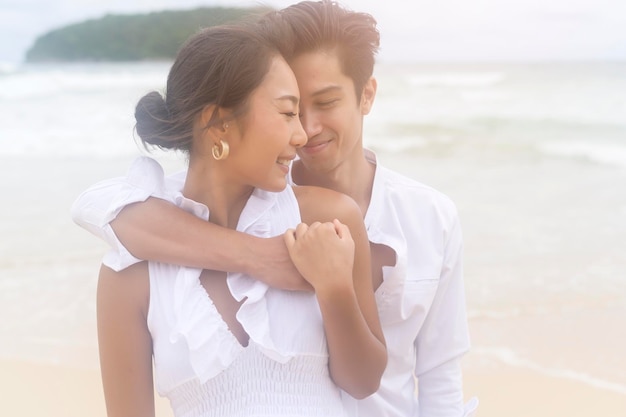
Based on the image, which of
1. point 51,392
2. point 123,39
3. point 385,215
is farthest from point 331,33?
point 123,39

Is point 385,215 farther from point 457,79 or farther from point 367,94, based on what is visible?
point 457,79

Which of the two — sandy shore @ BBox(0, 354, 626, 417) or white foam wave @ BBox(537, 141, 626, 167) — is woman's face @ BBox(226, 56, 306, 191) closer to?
sandy shore @ BBox(0, 354, 626, 417)

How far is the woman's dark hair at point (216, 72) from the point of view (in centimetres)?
225

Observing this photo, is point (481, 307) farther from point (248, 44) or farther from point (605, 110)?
point (605, 110)

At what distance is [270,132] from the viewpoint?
226 centimetres

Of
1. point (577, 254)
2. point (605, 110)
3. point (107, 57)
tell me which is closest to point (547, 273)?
point (577, 254)

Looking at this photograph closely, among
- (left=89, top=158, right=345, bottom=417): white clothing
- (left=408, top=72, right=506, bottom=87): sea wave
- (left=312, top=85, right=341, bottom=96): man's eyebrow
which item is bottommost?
(left=408, top=72, right=506, bottom=87): sea wave

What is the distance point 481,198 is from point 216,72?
7.07 m

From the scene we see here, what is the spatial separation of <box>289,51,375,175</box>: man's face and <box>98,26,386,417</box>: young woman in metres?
0.41

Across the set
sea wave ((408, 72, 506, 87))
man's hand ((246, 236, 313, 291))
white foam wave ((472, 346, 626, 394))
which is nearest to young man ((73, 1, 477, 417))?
man's hand ((246, 236, 313, 291))

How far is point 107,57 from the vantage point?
33281 mm

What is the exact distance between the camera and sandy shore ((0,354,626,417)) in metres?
4.33

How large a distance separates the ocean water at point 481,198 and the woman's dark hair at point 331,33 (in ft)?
2.01

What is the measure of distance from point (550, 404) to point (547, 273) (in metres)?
1.96
